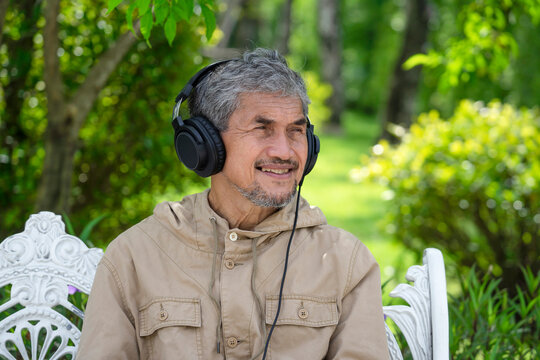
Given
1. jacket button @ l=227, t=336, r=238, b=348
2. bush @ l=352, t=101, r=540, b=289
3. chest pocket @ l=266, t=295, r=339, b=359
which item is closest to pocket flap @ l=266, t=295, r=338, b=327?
chest pocket @ l=266, t=295, r=339, b=359

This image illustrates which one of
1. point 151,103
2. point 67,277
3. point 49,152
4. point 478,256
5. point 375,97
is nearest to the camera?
point 67,277

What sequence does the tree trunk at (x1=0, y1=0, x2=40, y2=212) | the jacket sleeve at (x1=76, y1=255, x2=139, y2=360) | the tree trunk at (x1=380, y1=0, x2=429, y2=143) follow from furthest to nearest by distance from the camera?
1. the tree trunk at (x1=380, y1=0, x2=429, y2=143)
2. the tree trunk at (x1=0, y1=0, x2=40, y2=212)
3. the jacket sleeve at (x1=76, y1=255, x2=139, y2=360)

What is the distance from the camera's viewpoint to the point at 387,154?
19.2ft

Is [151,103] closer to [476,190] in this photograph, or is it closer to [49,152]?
[49,152]

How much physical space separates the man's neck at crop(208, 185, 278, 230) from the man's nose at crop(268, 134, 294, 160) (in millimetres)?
226

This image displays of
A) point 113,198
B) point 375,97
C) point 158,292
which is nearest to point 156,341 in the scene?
point 158,292

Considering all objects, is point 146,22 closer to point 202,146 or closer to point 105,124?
point 202,146

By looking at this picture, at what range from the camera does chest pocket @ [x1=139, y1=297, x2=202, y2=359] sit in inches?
84.0

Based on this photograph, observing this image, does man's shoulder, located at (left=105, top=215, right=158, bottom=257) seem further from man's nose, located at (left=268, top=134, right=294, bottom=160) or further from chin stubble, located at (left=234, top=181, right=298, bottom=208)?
man's nose, located at (left=268, top=134, right=294, bottom=160)

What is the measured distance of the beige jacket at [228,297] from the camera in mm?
2129

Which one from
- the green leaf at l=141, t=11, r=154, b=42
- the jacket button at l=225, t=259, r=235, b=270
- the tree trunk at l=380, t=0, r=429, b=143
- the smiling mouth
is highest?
the tree trunk at l=380, t=0, r=429, b=143

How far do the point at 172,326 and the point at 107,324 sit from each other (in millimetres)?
213

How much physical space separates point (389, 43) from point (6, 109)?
77.4ft

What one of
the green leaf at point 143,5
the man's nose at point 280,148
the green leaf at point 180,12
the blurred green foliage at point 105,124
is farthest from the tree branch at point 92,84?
the man's nose at point 280,148
